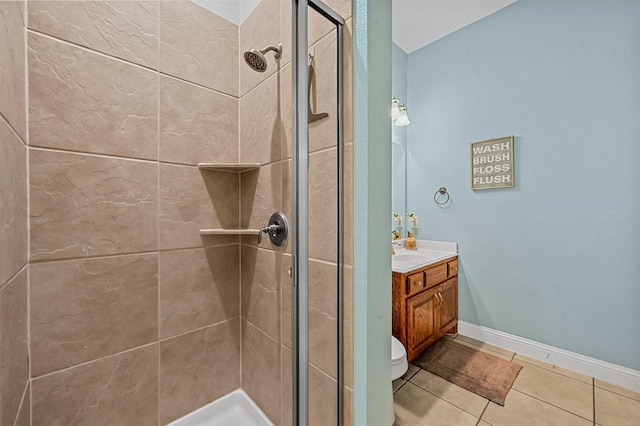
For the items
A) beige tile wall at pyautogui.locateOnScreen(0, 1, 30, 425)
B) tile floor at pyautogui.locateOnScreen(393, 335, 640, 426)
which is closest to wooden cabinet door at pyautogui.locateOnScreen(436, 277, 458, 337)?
tile floor at pyautogui.locateOnScreen(393, 335, 640, 426)

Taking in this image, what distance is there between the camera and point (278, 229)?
821 mm

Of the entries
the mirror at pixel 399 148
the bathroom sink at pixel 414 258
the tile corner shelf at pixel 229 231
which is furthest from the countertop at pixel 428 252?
the tile corner shelf at pixel 229 231

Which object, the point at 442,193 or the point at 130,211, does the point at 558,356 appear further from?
the point at 130,211

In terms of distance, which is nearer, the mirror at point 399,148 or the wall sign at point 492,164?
the wall sign at point 492,164

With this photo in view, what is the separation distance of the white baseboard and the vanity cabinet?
0.63 feet

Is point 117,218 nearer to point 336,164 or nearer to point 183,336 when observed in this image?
point 183,336

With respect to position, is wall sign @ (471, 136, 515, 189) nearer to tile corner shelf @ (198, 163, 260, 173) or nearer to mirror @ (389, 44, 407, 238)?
mirror @ (389, 44, 407, 238)

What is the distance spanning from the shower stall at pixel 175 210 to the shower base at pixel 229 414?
28mm

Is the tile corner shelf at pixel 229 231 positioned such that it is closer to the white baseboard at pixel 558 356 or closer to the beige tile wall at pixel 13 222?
the beige tile wall at pixel 13 222

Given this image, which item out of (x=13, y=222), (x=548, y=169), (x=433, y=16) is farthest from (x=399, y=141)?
(x=13, y=222)

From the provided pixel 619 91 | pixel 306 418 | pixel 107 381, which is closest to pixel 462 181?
pixel 619 91

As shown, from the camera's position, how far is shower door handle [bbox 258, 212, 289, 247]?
2.51 ft

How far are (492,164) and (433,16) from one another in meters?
1.26

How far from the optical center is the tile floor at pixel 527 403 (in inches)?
50.8
